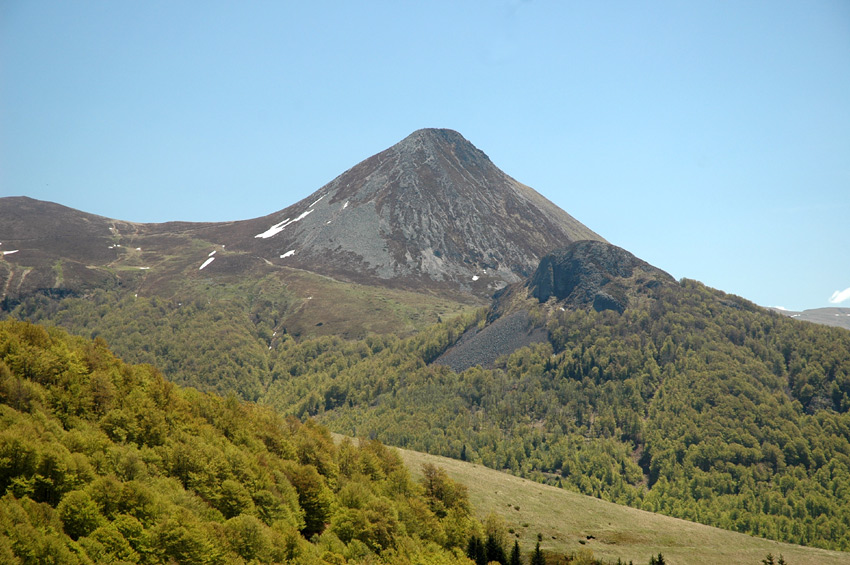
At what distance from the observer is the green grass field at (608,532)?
108812mm

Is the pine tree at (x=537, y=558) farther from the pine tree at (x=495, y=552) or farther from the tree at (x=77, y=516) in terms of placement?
the tree at (x=77, y=516)

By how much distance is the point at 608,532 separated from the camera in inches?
4651

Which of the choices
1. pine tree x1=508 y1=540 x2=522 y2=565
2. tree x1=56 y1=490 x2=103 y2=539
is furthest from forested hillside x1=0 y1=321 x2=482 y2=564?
pine tree x1=508 y1=540 x2=522 y2=565

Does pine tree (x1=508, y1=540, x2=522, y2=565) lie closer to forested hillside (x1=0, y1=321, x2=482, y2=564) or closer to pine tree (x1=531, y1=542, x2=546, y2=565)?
pine tree (x1=531, y1=542, x2=546, y2=565)

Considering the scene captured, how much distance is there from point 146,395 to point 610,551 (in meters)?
80.5

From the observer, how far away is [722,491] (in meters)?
188

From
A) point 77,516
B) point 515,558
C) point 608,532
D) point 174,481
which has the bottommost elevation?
point 608,532

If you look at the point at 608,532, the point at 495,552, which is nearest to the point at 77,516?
the point at 495,552

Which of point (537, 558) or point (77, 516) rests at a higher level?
point (77, 516)

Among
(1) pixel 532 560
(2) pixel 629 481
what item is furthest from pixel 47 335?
(2) pixel 629 481

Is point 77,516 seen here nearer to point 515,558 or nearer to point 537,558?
point 515,558

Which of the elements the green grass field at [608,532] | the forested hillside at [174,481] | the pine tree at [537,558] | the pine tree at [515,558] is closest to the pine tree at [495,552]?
the pine tree at [515,558]

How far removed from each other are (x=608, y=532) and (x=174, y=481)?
77.5 meters

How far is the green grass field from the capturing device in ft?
357
